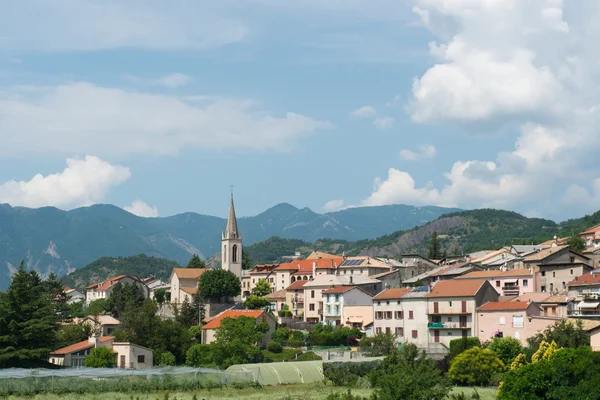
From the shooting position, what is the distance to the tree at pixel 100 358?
72.8 metres

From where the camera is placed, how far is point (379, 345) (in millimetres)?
74312

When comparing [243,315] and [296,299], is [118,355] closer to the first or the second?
[243,315]

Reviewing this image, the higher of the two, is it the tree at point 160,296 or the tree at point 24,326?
the tree at point 160,296

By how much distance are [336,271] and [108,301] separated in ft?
108

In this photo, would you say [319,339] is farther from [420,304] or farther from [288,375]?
[288,375]

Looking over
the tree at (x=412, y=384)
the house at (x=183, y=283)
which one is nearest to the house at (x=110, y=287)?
the house at (x=183, y=283)

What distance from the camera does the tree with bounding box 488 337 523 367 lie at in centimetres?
6322

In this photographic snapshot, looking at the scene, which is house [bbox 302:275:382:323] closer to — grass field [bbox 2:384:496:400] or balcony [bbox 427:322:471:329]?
balcony [bbox 427:322:471:329]

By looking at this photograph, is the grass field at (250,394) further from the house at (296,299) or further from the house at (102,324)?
the house at (296,299)

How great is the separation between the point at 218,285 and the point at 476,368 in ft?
188

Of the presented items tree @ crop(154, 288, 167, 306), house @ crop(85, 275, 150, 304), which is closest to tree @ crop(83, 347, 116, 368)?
tree @ crop(154, 288, 167, 306)

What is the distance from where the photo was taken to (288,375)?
64.4 metres

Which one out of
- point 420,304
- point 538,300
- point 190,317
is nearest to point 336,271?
point 190,317

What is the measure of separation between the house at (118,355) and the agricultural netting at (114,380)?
1458 centimetres
